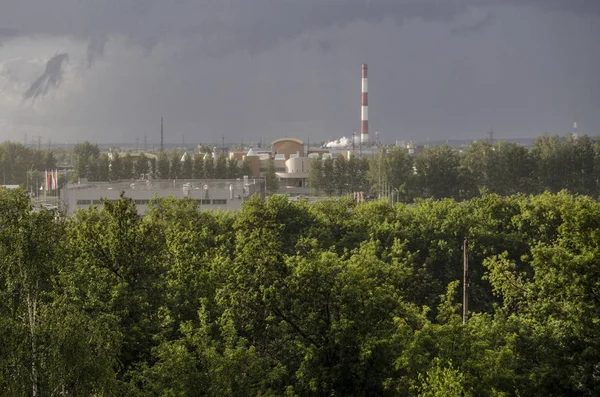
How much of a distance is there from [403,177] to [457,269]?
50.7 meters

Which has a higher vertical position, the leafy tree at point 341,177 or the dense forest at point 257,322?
the leafy tree at point 341,177

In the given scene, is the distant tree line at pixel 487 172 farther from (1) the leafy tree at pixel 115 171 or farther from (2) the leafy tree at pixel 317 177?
(1) the leafy tree at pixel 115 171

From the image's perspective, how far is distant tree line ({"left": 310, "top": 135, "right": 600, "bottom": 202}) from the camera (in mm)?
75500

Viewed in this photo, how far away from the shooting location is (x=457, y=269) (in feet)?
90.7

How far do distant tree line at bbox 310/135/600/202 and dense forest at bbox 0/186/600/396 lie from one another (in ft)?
184

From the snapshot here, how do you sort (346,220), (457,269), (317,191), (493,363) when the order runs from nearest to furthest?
1. (493,363)
2. (457,269)
3. (346,220)
4. (317,191)

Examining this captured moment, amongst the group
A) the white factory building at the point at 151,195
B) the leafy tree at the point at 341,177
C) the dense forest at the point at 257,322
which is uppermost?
the leafy tree at the point at 341,177

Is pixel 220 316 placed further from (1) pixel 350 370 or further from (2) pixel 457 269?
(2) pixel 457 269

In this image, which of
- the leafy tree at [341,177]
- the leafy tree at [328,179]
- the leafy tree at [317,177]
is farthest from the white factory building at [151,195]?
the leafy tree at [341,177]

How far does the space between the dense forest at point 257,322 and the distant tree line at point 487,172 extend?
56.0 meters

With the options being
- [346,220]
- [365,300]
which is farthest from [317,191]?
[365,300]

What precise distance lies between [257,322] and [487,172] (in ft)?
211

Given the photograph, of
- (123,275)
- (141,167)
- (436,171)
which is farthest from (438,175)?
(123,275)

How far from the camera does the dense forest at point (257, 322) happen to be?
1142 cm
